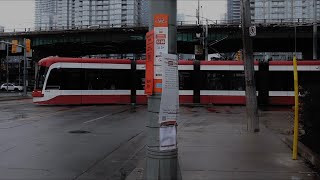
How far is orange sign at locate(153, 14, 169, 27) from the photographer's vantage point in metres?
5.95

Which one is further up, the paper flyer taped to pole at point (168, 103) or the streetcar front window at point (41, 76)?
the streetcar front window at point (41, 76)

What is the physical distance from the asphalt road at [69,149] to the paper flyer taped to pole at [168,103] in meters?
2.60

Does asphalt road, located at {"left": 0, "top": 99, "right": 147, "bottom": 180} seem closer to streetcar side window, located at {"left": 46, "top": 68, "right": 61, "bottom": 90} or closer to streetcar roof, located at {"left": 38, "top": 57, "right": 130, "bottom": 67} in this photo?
streetcar side window, located at {"left": 46, "top": 68, "right": 61, "bottom": 90}

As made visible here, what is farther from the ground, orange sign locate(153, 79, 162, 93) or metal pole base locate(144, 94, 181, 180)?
orange sign locate(153, 79, 162, 93)

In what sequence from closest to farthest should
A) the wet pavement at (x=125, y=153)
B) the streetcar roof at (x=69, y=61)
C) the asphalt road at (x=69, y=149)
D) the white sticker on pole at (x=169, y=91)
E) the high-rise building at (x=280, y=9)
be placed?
the white sticker on pole at (x=169, y=91) < the wet pavement at (x=125, y=153) < the asphalt road at (x=69, y=149) < the streetcar roof at (x=69, y=61) < the high-rise building at (x=280, y=9)

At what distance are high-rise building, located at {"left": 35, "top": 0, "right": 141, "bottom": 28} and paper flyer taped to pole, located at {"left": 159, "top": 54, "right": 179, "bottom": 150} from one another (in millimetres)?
98325

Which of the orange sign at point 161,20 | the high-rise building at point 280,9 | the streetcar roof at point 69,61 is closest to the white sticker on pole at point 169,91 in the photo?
the orange sign at point 161,20

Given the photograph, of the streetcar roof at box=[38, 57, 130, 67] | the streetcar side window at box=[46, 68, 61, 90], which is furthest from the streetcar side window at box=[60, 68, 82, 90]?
the streetcar roof at box=[38, 57, 130, 67]

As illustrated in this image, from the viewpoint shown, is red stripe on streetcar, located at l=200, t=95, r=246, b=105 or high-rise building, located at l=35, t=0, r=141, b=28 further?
high-rise building, located at l=35, t=0, r=141, b=28

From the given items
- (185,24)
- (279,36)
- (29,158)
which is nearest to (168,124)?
(29,158)

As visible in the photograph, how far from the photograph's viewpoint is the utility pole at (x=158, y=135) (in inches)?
236

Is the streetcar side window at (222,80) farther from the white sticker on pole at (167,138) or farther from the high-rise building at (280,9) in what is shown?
the high-rise building at (280,9)

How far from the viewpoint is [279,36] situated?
67.4 meters

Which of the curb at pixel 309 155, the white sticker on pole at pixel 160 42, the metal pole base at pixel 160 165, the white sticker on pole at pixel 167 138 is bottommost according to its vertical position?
the curb at pixel 309 155
